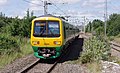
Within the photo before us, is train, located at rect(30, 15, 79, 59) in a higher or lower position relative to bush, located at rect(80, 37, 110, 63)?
higher

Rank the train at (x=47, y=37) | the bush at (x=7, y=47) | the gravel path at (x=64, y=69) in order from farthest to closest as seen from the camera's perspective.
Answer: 1. the bush at (x=7, y=47)
2. the train at (x=47, y=37)
3. the gravel path at (x=64, y=69)

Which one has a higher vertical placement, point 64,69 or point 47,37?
point 47,37

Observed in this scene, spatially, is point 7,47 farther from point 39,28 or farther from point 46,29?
point 46,29

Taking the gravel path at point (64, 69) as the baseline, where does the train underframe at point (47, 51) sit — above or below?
above

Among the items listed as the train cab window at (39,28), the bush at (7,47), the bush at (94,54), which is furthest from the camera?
the bush at (7,47)

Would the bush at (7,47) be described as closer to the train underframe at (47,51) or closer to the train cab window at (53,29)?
the train underframe at (47,51)

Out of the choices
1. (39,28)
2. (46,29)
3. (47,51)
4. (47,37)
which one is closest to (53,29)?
(46,29)

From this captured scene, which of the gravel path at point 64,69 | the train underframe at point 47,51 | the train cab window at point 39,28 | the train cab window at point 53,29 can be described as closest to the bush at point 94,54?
the gravel path at point 64,69

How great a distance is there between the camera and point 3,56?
16984 mm

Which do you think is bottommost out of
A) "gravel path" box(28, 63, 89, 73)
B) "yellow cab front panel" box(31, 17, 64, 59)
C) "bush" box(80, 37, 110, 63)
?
"gravel path" box(28, 63, 89, 73)

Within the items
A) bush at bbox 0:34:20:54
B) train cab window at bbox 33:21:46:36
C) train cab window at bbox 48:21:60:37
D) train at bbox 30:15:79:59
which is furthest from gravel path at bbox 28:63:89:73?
bush at bbox 0:34:20:54

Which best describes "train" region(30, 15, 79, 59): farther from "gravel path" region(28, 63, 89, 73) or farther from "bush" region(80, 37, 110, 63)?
"bush" region(80, 37, 110, 63)

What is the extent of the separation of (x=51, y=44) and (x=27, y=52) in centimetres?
583

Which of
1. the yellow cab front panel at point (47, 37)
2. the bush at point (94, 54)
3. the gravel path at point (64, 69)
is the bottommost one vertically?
the gravel path at point (64, 69)
